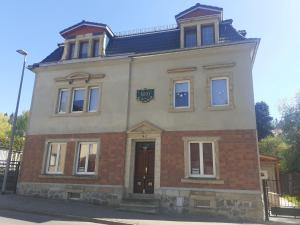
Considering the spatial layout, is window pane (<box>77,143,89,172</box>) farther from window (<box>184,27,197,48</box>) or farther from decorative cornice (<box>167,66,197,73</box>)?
window (<box>184,27,197,48</box>)

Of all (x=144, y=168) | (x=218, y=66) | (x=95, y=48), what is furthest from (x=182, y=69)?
(x=95, y=48)

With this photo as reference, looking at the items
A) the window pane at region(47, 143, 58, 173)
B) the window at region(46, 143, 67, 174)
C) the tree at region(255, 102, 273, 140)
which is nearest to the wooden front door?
the window at region(46, 143, 67, 174)

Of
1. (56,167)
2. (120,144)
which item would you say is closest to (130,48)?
(120,144)

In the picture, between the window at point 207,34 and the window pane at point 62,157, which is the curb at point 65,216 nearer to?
the window pane at point 62,157

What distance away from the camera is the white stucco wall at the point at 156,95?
14.4m

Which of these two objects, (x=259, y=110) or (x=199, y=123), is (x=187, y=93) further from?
(x=259, y=110)

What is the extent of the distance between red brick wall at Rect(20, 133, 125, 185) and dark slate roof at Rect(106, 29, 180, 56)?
5496 millimetres

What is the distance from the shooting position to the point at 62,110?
17922 mm

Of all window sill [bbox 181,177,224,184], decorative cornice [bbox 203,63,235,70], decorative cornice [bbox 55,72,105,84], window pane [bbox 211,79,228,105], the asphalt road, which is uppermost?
decorative cornice [bbox 55,72,105,84]

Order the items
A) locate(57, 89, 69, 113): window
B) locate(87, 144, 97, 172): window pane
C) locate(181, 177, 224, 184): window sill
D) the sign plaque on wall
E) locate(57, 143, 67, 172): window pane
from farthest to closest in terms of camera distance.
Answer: locate(57, 89, 69, 113): window
locate(57, 143, 67, 172): window pane
locate(87, 144, 97, 172): window pane
the sign plaque on wall
locate(181, 177, 224, 184): window sill

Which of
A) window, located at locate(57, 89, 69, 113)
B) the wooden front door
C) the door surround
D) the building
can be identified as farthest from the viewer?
window, located at locate(57, 89, 69, 113)

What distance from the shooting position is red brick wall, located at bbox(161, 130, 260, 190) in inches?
521

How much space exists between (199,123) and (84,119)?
6938 millimetres

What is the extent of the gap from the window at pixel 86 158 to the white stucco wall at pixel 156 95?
895 mm
